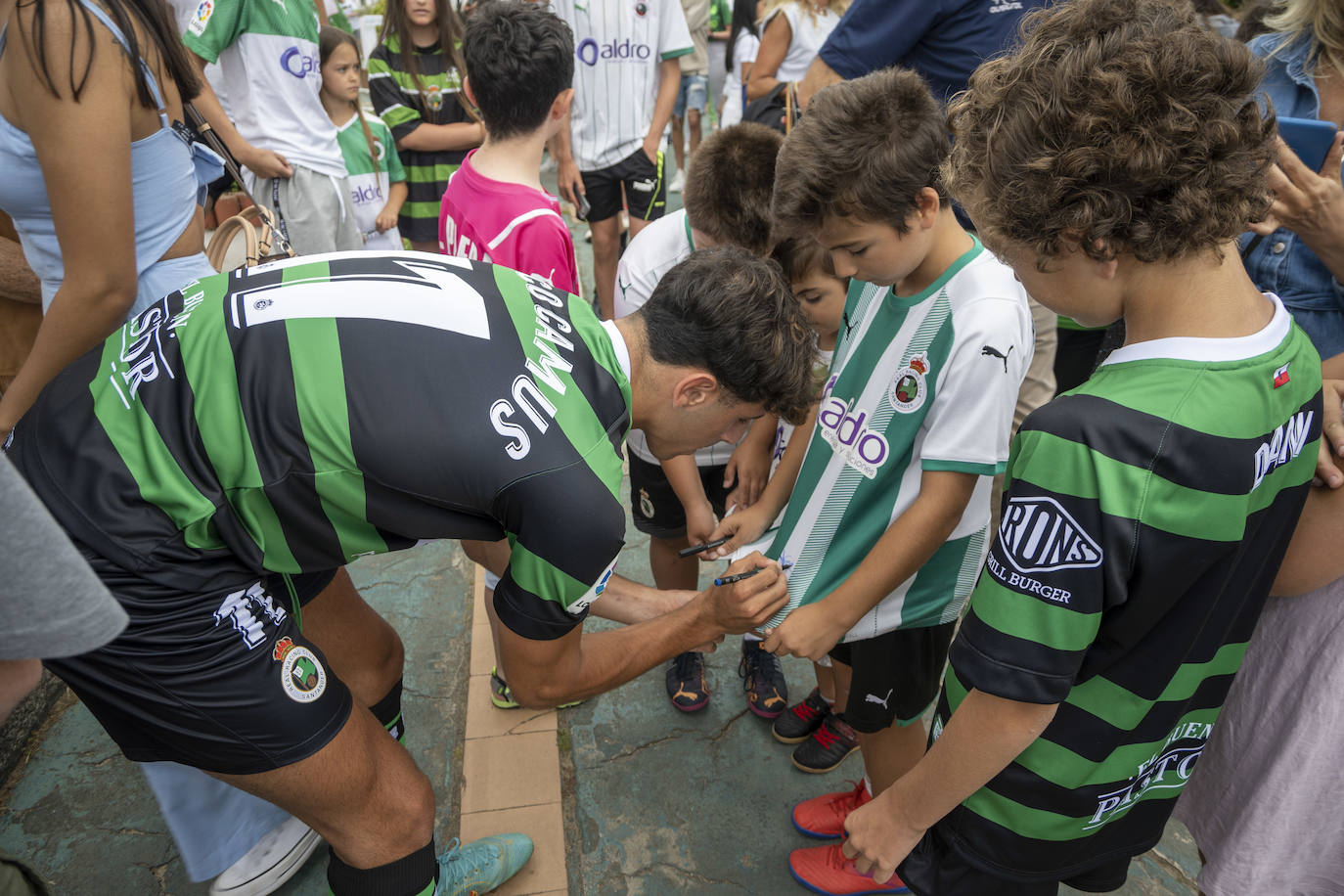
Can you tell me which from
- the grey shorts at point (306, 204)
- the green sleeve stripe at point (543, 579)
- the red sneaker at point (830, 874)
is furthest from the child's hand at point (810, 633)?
the grey shorts at point (306, 204)

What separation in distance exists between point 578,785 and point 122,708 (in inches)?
50.0

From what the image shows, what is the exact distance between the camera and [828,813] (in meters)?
2.25

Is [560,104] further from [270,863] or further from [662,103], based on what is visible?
[662,103]

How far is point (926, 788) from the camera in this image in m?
1.29

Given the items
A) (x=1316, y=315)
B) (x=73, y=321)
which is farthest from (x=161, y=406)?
(x=1316, y=315)

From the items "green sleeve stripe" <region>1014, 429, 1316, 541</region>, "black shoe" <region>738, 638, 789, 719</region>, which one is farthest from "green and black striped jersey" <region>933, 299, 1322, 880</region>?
"black shoe" <region>738, 638, 789, 719</region>

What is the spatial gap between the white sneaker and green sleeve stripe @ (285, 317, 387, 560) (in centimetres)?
108

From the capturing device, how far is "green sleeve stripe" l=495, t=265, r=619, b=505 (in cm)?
141

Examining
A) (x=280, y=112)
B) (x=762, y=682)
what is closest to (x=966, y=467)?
(x=762, y=682)

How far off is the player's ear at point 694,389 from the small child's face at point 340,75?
3.20m

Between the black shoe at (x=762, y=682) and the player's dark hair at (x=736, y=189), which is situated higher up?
the player's dark hair at (x=736, y=189)

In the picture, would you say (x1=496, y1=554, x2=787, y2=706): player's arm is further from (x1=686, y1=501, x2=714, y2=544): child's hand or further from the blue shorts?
the blue shorts

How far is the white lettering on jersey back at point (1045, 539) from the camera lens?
3.49ft

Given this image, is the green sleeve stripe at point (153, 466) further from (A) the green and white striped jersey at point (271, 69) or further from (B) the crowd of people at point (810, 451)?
(A) the green and white striped jersey at point (271, 69)
